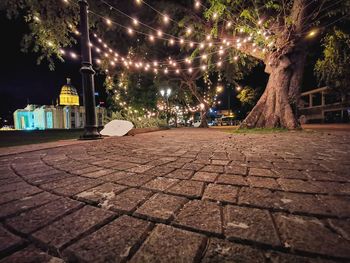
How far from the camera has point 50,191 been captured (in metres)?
1.52

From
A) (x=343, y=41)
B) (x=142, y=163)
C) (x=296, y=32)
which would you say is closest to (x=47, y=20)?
(x=142, y=163)

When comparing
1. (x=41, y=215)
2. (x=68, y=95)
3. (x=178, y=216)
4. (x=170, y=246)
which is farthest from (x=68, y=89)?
(x=170, y=246)

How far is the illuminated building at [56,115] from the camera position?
49.0m

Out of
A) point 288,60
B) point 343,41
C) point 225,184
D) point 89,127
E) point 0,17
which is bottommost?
point 225,184

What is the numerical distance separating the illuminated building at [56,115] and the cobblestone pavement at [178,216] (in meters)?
51.4

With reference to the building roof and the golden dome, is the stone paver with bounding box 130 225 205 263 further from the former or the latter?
the golden dome

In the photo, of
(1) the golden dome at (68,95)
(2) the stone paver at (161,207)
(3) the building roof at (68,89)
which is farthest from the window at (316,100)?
(1) the golden dome at (68,95)

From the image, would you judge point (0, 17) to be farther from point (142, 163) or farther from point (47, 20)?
point (142, 163)

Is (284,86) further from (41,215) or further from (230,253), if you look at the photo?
(41,215)

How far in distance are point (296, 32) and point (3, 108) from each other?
62.7m

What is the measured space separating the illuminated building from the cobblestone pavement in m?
51.4

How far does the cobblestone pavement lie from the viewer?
2.58 feet

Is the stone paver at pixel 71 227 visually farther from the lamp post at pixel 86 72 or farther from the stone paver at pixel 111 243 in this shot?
the lamp post at pixel 86 72

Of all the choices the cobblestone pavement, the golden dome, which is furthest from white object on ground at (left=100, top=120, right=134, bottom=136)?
the golden dome
